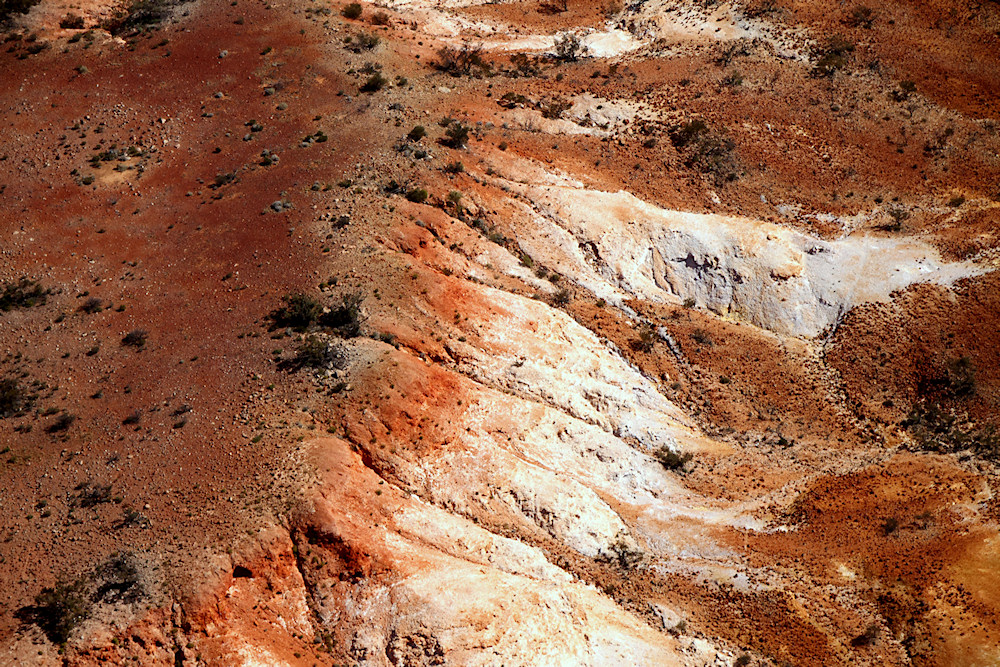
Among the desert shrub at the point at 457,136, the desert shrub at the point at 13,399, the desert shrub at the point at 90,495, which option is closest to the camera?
the desert shrub at the point at 90,495

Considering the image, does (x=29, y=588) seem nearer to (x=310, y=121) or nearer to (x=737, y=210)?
(x=310, y=121)

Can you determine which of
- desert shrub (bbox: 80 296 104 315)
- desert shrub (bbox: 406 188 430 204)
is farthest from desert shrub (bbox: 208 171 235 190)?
desert shrub (bbox: 406 188 430 204)

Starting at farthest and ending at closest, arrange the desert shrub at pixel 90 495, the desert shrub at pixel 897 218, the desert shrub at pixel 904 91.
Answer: the desert shrub at pixel 904 91
the desert shrub at pixel 897 218
the desert shrub at pixel 90 495

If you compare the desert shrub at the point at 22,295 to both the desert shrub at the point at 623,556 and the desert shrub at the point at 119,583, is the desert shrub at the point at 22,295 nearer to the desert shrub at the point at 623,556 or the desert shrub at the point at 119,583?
the desert shrub at the point at 119,583

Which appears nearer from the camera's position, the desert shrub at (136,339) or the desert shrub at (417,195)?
the desert shrub at (136,339)

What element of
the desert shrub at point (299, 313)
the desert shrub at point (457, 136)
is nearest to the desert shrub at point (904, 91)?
the desert shrub at point (457, 136)

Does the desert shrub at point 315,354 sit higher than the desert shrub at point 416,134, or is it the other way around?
the desert shrub at point 416,134
